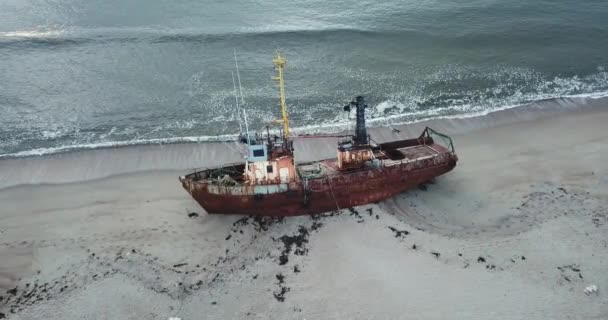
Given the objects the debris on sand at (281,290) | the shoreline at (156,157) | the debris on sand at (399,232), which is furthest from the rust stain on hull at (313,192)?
the shoreline at (156,157)

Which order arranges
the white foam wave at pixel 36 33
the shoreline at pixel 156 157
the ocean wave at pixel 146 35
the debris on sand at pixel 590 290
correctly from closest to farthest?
the debris on sand at pixel 590 290
the shoreline at pixel 156 157
the ocean wave at pixel 146 35
the white foam wave at pixel 36 33

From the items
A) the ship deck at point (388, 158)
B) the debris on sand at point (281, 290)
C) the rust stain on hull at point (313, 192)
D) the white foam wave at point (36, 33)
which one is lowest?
the debris on sand at point (281, 290)

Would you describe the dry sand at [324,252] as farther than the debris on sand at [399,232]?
No

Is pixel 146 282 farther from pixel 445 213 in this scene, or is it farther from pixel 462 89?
pixel 462 89

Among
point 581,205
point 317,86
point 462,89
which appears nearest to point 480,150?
point 581,205

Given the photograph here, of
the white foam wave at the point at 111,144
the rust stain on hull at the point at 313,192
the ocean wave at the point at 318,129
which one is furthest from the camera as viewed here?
the ocean wave at the point at 318,129

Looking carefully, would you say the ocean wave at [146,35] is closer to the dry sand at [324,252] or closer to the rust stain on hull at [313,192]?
the dry sand at [324,252]

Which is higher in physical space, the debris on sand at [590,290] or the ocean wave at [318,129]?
the ocean wave at [318,129]
